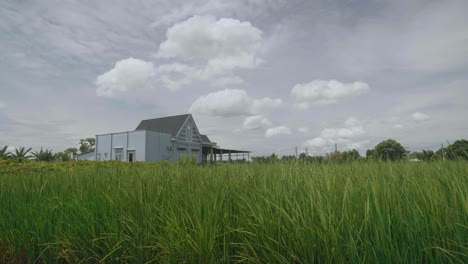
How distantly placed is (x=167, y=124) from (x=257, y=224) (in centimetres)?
2814

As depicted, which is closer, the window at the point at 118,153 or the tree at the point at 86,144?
the window at the point at 118,153

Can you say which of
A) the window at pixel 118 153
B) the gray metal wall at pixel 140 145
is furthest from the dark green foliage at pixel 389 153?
the window at pixel 118 153

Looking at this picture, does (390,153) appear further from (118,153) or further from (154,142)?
(118,153)

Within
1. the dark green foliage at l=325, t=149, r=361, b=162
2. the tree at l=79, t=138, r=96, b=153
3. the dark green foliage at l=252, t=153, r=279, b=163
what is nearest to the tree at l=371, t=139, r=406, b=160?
the dark green foliage at l=325, t=149, r=361, b=162

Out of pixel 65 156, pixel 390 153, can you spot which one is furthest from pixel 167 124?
pixel 390 153

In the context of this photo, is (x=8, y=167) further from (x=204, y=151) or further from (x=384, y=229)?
(x=204, y=151)

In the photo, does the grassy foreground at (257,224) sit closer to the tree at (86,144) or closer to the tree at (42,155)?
the tree at (42,155)

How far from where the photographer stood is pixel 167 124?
94.3 feet

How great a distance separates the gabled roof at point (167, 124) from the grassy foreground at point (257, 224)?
Result: 80.7ft

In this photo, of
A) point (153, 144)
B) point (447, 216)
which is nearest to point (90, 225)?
point (447, 216)

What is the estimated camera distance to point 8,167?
816 centimetres

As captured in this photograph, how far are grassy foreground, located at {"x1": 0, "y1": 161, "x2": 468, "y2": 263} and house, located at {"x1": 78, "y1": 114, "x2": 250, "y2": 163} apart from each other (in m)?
16.5

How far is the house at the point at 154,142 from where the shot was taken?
74.6ft

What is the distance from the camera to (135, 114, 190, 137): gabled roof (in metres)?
27.6
